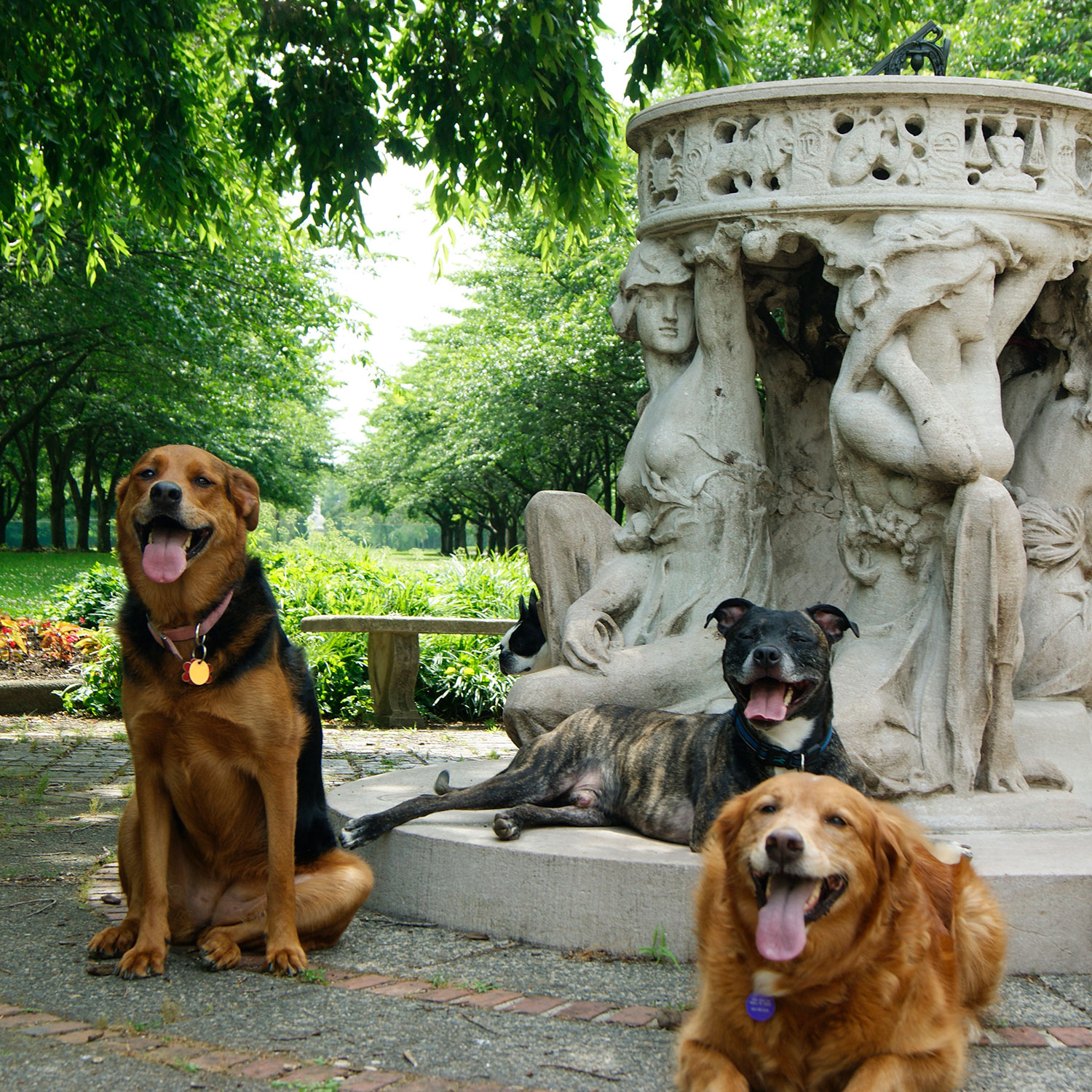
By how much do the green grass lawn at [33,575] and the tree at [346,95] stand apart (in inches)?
302

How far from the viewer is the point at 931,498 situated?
5238 mm

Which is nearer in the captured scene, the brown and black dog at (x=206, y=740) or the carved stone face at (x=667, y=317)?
the brown and black dog at (x=206, y=740)

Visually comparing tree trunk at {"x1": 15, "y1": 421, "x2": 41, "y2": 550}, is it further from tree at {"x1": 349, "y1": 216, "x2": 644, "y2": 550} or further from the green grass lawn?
tree at {"x1": 349, "y1": 216, "x2": 644, "y2": 550}

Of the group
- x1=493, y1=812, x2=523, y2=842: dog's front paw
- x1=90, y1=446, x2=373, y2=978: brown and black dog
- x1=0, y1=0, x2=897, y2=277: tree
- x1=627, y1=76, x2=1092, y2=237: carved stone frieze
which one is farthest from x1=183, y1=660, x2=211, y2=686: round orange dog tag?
x1=0, y1=0, x2=897, y2=277: tree

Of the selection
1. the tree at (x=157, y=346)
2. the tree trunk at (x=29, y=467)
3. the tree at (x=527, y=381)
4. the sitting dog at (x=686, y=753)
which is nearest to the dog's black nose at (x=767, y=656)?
the sitting dog at (x=686, y=753)

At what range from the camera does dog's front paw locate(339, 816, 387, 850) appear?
4.84 meters

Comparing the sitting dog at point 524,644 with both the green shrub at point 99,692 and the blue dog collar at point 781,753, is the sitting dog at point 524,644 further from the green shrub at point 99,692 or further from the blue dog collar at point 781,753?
the green shrub at point 99,692

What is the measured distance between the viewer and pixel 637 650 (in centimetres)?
559

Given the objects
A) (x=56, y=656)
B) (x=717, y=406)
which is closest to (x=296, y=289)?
(x=56, y=656)

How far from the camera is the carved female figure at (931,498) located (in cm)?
501

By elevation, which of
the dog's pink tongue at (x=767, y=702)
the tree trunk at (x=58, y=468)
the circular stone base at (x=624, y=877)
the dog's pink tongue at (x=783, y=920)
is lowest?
the circular stone base at (x=624, y=877)

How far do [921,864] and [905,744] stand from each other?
5.93 ft

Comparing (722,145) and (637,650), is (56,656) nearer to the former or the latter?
(637,650)

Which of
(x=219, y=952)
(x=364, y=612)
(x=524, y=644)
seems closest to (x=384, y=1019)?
(x=219, y=952)
